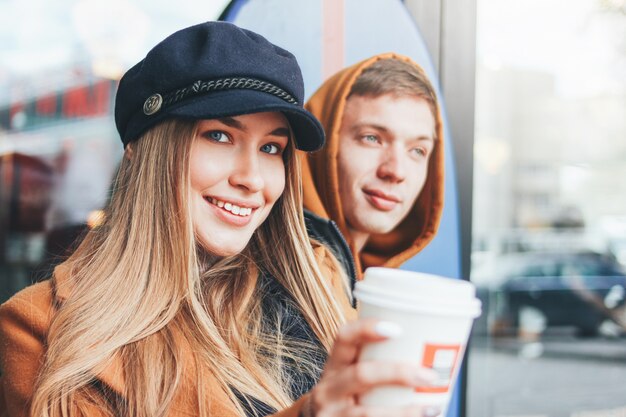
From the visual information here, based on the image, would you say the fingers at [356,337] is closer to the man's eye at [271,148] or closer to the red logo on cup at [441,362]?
the red logo on cup at [441,362]

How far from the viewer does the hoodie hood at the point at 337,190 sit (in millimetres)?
1708

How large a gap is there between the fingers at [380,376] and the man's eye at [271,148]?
2.18ft

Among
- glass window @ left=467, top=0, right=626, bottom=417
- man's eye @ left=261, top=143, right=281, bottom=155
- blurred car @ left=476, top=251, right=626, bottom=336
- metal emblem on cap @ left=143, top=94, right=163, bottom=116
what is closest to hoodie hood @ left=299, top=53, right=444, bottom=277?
man's eye @ left=261, top=143, right=281, bottom=155

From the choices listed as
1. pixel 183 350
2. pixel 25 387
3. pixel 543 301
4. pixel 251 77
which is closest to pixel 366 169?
pixel 251 77

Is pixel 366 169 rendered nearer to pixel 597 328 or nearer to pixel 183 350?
pixel 183 350

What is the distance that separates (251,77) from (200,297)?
456mm

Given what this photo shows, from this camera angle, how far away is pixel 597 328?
6023 millimetres

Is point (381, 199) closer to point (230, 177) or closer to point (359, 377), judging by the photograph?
point (230, 177)

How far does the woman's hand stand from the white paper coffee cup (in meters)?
0.01

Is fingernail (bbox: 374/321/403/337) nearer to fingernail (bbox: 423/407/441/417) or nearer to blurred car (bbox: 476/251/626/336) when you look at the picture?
fingernail (bbox: 423/407/441/417)

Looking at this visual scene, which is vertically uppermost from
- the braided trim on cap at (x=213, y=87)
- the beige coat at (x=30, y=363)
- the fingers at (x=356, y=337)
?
the braided trim on cap at (x=213, y=87)

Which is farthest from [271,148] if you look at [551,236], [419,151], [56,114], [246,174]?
[551,236]

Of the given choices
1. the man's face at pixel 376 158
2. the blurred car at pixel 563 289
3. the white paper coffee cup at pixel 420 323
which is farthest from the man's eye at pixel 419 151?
the blurred car at pixel 563 289

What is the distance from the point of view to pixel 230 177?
1.28 meters
